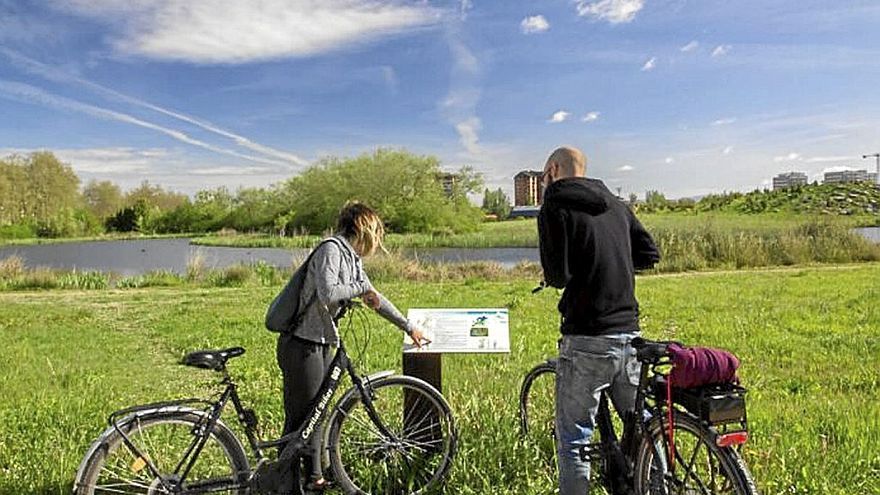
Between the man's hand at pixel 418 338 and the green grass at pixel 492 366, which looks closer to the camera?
the man's hand at pixel 418 338

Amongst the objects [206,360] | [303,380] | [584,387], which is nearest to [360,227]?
[303,380]

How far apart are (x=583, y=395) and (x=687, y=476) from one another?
1.80ft

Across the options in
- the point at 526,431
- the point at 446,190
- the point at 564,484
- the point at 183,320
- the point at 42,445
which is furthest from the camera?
the point at 446,190

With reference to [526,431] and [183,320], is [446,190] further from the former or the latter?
[526,431]

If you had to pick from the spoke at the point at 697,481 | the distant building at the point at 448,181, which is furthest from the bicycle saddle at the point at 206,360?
the distant building at the point at 448,181

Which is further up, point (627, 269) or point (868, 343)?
point (627, 269)

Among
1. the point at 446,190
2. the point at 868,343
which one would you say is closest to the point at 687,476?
the point at 868,343

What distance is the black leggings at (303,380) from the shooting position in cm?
358

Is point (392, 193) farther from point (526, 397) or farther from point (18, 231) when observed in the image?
point (526, 397)

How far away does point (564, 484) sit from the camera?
3219 mm

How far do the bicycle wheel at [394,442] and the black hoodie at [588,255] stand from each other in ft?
3.64

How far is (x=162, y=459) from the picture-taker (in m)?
3.40

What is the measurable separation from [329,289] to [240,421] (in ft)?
2.89

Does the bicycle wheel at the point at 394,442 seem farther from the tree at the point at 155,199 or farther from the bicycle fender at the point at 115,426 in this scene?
the tree at the point at 155,199
